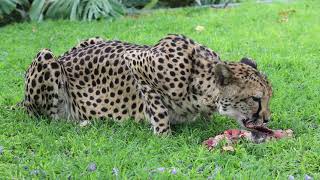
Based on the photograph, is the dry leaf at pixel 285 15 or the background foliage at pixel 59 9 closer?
the dry leaf at pixel 285 15

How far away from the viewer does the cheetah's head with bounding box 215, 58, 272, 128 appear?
5043 mm

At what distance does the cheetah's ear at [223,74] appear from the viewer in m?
5.08

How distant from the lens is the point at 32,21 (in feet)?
39.5

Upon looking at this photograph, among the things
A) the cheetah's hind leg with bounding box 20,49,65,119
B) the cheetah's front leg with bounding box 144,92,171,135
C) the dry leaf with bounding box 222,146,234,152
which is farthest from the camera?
the cheetah's hind leg with bounding box 20,49,65,119

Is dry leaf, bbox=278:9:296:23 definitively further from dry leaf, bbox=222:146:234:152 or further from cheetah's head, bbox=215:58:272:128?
dry leaf, bbox=222:146:234:152

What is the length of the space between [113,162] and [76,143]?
2.20 ft

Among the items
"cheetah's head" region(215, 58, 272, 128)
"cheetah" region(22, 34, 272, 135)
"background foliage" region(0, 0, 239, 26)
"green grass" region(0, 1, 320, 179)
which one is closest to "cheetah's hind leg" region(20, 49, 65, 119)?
"cheetah" region(22, 34, 272, 135)

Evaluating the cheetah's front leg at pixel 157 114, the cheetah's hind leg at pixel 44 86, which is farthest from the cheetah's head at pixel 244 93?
the cheetah's hind leg at pixel 44 86

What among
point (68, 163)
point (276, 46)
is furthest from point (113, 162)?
point (276, 46)

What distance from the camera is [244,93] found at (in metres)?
5.07

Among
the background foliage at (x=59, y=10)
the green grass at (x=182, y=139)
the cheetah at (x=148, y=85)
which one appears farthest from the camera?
the background foliage at (x=59, y=10)

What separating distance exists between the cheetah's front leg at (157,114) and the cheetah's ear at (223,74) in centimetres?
62

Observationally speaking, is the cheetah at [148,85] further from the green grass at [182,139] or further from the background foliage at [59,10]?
the background foliage at [59,10]

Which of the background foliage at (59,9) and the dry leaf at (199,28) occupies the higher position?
the background foliage at (59,9)
